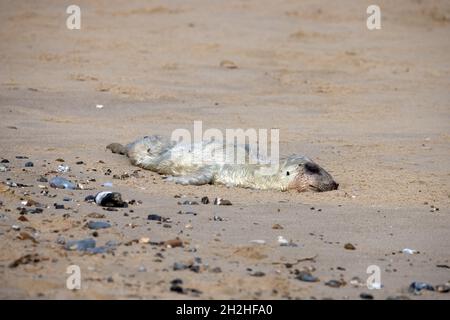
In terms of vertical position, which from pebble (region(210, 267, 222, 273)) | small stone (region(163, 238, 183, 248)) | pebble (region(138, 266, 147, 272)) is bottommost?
pebble (region(210, 267, 222, 273))

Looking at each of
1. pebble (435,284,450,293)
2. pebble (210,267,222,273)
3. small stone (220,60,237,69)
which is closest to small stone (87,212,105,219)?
pebble (210,267,222,273)

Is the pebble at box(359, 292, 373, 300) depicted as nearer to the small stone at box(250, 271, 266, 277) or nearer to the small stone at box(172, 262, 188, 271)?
the small stone at box(250, 271, 266, 277)

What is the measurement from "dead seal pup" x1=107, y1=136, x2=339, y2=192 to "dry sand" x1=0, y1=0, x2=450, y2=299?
0.21 meters

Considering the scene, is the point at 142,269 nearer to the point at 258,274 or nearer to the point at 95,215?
the point at 258,274

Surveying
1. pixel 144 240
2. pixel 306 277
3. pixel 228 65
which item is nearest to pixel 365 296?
pixel 306 277

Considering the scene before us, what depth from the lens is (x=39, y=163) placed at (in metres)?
7.47

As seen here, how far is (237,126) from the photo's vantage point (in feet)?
32.7

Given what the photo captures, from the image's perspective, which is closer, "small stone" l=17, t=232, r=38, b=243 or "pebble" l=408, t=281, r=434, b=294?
"pebble" l=408, t=281, r=434, b=294

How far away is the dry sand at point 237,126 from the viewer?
4973 millimetres

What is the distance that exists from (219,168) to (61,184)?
1.51m

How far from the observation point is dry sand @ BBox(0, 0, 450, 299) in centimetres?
497
